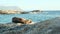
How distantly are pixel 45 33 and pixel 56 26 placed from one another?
50 cm

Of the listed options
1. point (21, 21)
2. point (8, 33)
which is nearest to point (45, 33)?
point (8, 33)

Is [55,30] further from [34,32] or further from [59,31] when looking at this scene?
[34,32]

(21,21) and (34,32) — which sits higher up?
(34,32)

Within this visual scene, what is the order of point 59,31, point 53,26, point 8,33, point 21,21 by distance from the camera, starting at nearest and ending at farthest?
1. point 59,31
2. point 53,26
3. point 8,33
4. point 21,21

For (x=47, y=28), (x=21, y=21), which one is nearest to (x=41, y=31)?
(x=47, y=28)

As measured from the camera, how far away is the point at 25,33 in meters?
9.99

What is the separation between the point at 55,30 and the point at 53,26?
0.46 metres

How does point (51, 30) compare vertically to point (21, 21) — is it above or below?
above

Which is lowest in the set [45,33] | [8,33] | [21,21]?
[21,21]

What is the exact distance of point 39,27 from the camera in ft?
32.2

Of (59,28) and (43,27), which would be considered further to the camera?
(43,27)

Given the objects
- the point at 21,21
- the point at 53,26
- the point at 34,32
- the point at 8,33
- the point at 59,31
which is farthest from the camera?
the point at 21,21

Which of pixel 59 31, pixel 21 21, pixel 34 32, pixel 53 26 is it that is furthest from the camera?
pixel 21 21

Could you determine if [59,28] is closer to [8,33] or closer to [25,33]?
[25,33]
